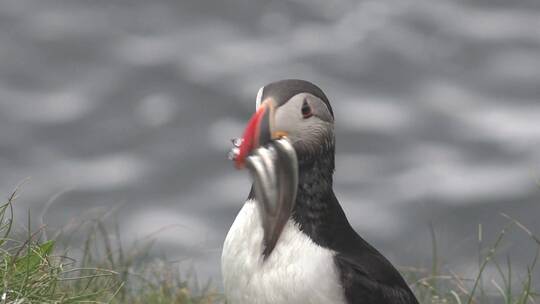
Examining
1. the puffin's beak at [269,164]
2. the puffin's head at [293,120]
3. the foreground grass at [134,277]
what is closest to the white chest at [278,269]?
the puffin's beak at [269,164]

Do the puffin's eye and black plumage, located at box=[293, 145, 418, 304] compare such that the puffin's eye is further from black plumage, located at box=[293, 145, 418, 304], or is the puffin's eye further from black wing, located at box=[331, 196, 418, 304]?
black wing, located at box=[331, 196, 418, 304]

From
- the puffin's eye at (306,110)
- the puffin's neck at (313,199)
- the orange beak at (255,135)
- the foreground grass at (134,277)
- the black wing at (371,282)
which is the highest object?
the puffin's eye at (306,110)

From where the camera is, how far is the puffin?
4570mm

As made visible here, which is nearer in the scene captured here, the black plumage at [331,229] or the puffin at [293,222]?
the puffin at [293,222]

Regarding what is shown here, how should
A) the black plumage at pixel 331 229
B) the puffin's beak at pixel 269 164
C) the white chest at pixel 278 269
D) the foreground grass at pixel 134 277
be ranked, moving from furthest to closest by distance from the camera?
the foreground grass at pixel 134 277 → the black plumage at pixel 331 229 → the white chest at pixel 278 269 → the puffin's beak at pixel 269 164

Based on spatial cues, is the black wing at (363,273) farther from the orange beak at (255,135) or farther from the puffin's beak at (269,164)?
the orange beak at (255,135)

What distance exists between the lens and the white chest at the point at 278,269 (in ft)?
15.4

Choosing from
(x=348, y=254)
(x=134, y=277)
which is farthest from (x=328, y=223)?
(x=134, y=277)

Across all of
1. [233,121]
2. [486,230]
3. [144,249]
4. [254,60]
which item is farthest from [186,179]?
[144,249]

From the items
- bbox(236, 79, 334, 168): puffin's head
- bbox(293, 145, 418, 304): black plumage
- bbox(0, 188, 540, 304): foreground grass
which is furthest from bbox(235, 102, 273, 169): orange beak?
bbox(0, 188, 540, 304): foreground grass

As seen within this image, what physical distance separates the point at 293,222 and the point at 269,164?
0.40 meters

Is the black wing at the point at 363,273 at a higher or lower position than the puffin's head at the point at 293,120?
lower

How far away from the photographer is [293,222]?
15.8ft

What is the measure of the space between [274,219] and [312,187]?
216mm
